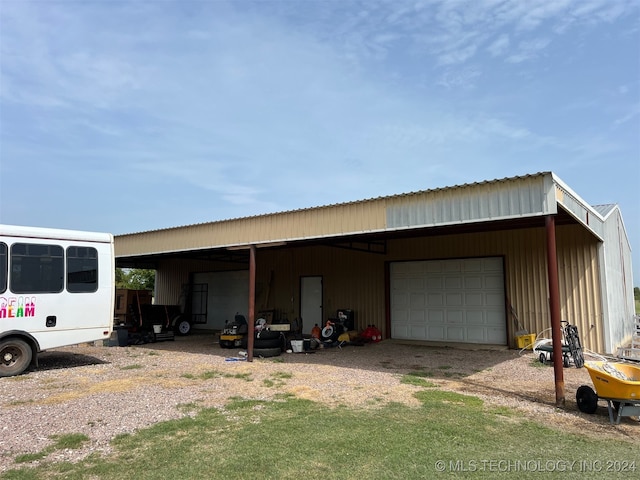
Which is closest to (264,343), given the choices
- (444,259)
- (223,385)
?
(223,385)

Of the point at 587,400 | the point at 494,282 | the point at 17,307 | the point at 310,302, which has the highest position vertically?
the point at 494,282

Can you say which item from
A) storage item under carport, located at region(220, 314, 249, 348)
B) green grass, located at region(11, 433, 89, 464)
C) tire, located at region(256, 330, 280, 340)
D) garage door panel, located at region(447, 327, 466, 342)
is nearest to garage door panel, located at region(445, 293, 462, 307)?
garage door panel, located at region(447, 327, 466, 342)

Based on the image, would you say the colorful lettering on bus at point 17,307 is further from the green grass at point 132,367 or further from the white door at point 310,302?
the white door at point 310,302

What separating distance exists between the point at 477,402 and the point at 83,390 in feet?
20.3

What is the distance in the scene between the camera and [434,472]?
12.5 ft

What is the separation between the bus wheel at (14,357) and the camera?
8.27 m

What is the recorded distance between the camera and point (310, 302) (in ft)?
52.4

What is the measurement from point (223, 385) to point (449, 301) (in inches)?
303

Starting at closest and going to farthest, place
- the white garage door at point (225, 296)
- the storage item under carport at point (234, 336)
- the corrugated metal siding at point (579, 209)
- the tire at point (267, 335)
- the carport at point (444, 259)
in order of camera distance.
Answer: the corrugated metal siding at point (579, 209)
the carport at point (444, 259)
the tire at point (267, 335)
the storage item under carport at point (234, 336)
the white garage door at point (225, 296)

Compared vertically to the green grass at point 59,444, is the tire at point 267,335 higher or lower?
higher

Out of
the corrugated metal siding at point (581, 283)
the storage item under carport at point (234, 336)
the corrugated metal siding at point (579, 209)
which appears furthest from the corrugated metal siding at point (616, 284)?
the storage item under carport at point (234, 336)

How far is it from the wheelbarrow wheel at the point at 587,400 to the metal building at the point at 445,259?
1.35 meters

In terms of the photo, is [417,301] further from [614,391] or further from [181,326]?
[181,326]

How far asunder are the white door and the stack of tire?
14.7 feet
